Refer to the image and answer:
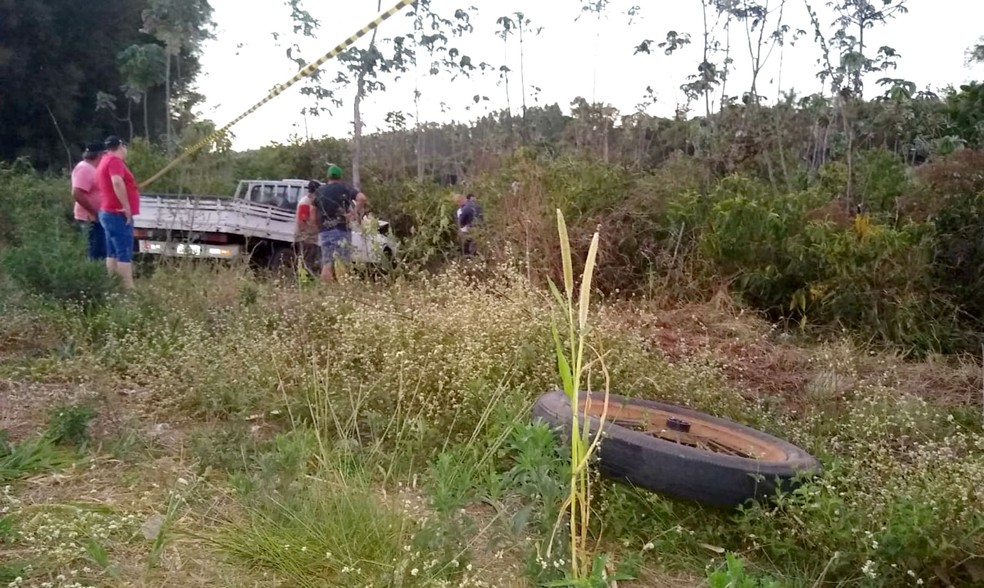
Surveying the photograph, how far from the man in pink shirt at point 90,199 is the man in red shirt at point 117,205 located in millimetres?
478

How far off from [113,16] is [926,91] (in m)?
21.7

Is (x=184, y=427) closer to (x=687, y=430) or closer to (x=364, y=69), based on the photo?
(x=687, y=430)

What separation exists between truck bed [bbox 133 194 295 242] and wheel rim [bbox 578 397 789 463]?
653 centimetres

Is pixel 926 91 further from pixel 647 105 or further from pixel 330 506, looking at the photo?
pixel 330 506

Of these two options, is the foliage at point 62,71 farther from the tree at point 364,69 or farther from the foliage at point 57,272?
the foliage at point 57,272

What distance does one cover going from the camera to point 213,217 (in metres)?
9.94

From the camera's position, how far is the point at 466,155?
1783 centimetres

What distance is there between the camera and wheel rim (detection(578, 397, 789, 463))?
11.8 feet

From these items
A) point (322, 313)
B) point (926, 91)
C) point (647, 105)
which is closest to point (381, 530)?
point (322, 313)

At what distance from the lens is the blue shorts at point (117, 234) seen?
7.26 metres

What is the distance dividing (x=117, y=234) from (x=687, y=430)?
224 inches

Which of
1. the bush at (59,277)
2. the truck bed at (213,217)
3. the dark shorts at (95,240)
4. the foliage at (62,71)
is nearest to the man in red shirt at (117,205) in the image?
the dark shorts at (95,240)

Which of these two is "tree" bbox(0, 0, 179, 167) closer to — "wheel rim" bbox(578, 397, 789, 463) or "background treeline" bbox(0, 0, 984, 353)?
"background treeline" bbox(0, 0, 984, 353)

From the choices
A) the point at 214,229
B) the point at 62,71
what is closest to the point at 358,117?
the point at 214,229
